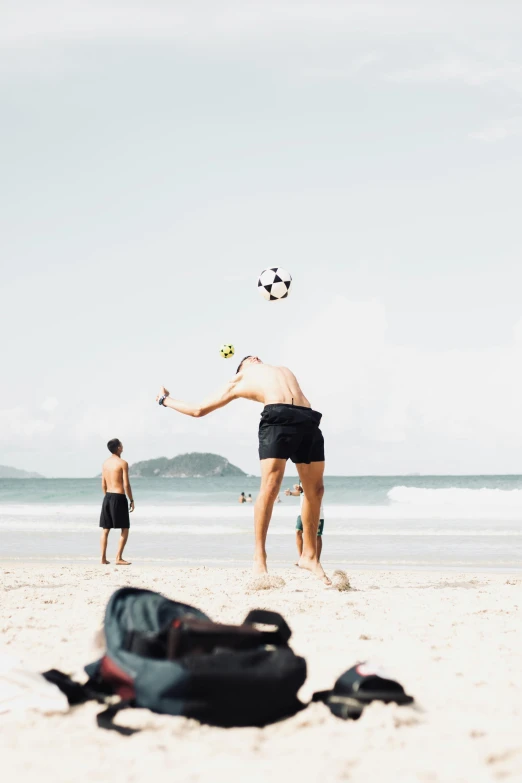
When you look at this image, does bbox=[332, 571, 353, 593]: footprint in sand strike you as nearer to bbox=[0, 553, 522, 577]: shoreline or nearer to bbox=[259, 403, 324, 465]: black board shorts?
bbox=[259, 403, 324, 465]: black board shorts

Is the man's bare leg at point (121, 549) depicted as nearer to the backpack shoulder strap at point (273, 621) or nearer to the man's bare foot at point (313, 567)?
the man's bare foot at point (313, 567)

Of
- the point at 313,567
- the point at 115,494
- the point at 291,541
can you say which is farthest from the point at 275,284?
the point at 291,541

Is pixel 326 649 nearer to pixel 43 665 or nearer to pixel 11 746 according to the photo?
pixel 43 665

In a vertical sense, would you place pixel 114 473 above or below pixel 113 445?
below

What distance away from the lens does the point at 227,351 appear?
315 inches

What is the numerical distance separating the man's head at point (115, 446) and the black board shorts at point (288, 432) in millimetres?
4882

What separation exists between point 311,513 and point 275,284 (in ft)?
7.44

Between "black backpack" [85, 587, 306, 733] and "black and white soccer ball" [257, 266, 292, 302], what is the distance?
473cm

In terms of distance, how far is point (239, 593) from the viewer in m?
6.34

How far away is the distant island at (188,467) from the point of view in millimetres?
100125

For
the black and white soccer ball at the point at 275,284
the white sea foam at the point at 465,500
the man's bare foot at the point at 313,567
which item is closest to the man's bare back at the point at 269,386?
the black and white soccer ball at the point at 275,284

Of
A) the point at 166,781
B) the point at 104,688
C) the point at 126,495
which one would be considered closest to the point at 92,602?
the point at 104,688

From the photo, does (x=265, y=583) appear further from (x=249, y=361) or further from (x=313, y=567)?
(x=249, y=361)

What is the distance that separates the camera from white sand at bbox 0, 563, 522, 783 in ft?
8.18
